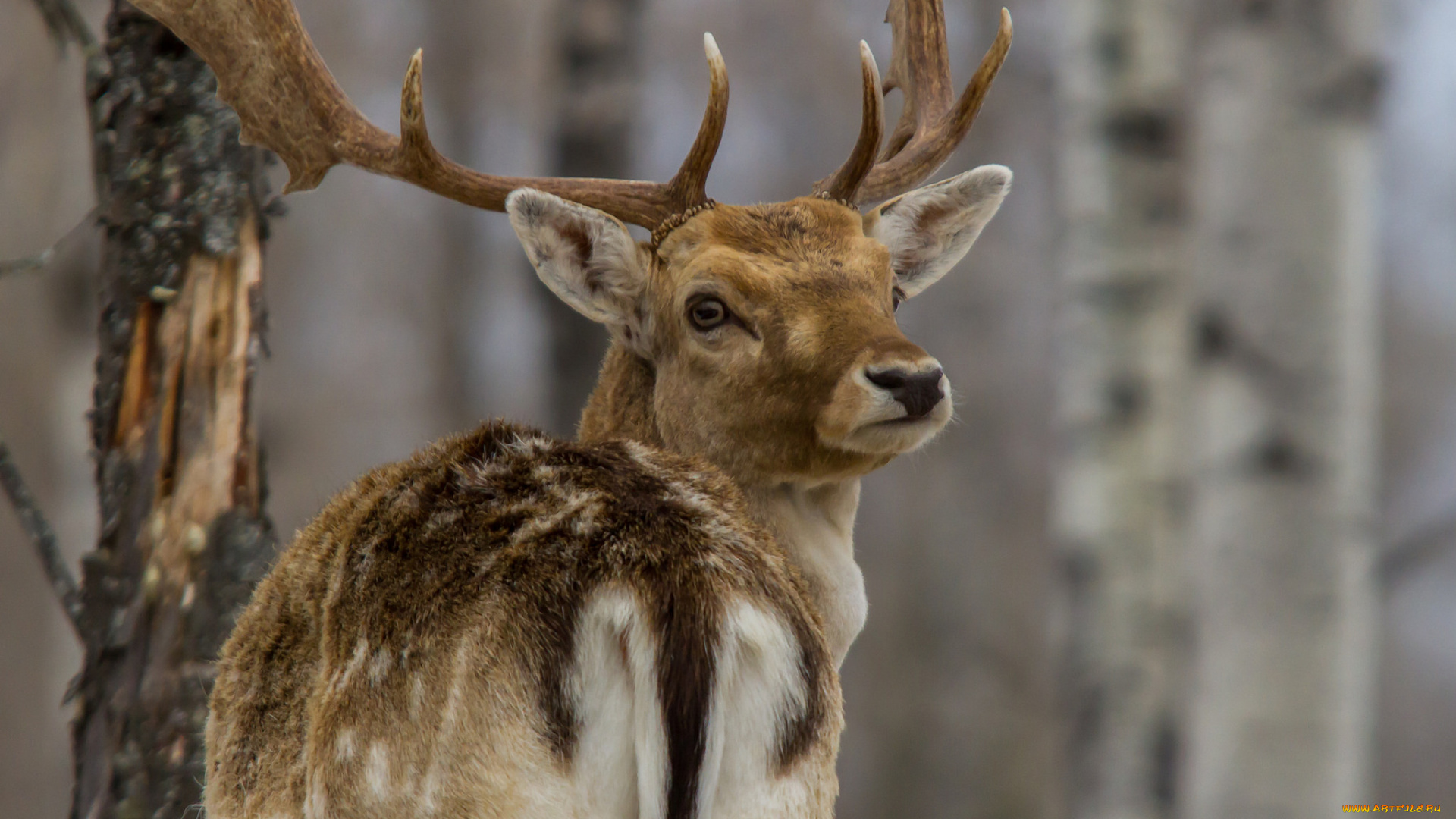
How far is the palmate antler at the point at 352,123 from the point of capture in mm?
3471

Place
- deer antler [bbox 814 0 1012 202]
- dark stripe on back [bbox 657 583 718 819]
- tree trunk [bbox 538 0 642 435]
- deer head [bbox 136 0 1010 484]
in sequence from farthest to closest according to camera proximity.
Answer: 1. tree trunk [bbox 538 0 642 435]
2. deer antler [bbox 814 0 1012 202]
3. deer head [bbox 136 0 1010 484]
4. dark stripe on back [bbox 657 583 718 819]

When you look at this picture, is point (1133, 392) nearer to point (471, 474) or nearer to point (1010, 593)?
point (471, 474)

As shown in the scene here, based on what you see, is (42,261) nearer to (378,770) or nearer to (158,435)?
(158,435)

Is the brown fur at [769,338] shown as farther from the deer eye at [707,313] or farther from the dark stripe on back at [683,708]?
the dark stripe on back at [683,708]

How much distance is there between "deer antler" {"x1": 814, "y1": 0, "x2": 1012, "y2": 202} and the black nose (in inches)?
34.9

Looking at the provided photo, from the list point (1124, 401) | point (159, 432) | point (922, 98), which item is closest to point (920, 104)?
point (922, 98)

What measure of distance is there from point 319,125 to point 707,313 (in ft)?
3.97

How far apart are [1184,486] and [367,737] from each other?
5.09 metres

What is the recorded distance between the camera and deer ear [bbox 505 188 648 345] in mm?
3395

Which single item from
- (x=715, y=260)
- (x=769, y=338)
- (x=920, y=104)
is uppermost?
(x=920, y=104)

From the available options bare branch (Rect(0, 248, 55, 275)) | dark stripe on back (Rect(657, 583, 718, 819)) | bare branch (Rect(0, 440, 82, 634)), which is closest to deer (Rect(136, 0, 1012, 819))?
dark stripe on back (Rect(657, 583, 718, 819))

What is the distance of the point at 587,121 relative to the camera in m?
7.82

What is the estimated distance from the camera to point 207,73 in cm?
398

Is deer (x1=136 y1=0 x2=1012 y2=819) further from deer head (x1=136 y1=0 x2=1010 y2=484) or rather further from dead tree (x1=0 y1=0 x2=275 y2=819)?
dead tree (x1=0 y1=0 x2=275 y2=819)
